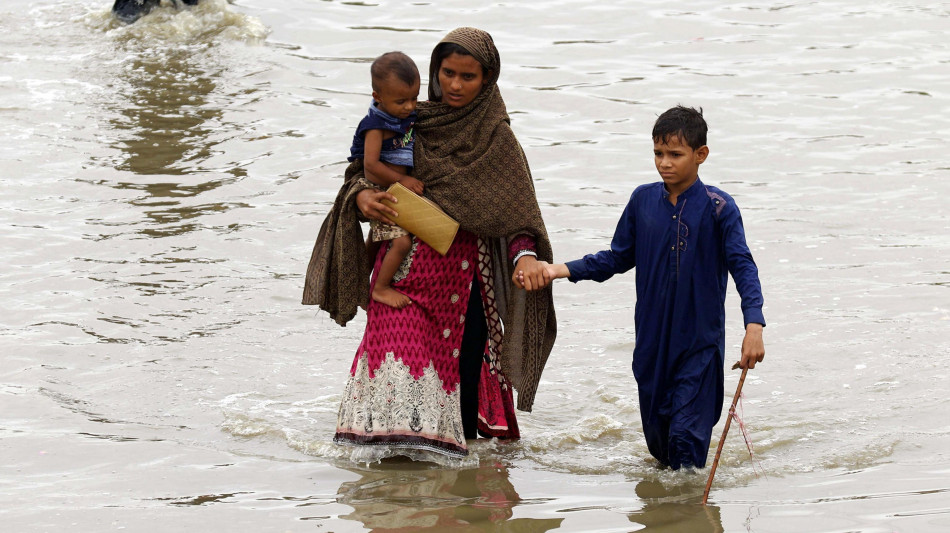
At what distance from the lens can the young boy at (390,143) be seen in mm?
4125

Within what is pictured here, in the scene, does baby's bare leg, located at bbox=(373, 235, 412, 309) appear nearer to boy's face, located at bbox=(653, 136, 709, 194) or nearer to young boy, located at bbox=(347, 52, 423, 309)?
young boy, located at bbox=(347, 52, 423, 309)

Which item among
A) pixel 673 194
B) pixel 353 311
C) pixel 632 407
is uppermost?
pixel 673 194

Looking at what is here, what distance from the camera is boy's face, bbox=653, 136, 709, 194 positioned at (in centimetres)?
408

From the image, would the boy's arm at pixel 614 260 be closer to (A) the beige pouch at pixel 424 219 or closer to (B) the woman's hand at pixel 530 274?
(B) the woman's hand at pixel 530 274

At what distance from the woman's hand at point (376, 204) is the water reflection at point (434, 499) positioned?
99 centimetres

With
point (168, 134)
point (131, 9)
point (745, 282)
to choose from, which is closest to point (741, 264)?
point (745, 282)

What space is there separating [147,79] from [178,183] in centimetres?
383

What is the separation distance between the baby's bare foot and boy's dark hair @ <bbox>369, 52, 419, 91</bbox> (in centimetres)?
83

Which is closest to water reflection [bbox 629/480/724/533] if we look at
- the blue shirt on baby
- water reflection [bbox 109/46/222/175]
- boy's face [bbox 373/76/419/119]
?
the blue shirt on baby

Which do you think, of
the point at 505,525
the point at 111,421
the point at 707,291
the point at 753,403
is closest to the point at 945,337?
the point at 753,403

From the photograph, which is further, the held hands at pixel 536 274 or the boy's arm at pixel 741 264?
the held hands at pixel 536 274

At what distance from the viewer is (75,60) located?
13469 mm

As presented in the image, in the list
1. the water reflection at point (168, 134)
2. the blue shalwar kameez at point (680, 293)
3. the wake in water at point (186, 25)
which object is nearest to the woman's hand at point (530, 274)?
the blue shalwar kameez at point (680, 293)

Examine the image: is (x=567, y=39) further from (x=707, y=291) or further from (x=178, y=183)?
(x=707, y=291)
